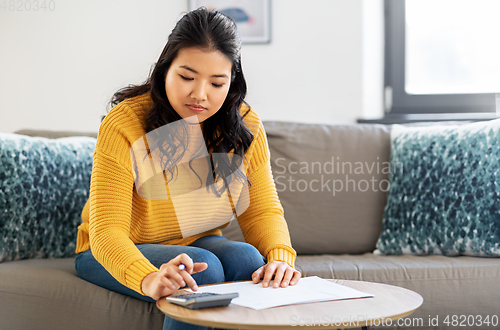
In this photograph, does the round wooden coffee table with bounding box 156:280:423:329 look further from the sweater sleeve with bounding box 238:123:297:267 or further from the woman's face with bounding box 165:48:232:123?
the woman's face with bounding box 165:48:232:123

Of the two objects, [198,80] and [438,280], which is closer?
[198,80]

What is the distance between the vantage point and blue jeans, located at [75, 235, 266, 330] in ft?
2.95

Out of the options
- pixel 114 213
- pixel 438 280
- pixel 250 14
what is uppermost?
pixel 250 14

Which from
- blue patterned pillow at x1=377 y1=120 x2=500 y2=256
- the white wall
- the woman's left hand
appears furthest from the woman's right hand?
the white wall

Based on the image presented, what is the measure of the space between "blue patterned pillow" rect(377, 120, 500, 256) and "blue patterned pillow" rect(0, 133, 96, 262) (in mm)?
1032

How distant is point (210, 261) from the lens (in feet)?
2.97

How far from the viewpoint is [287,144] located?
157 centimetres

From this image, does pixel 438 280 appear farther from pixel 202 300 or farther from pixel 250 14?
pixel 250 14

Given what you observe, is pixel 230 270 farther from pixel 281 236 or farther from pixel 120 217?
pixel 120 217

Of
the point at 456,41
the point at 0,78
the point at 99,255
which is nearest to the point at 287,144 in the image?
the point at 99,255

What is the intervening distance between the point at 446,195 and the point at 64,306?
3.83 feet

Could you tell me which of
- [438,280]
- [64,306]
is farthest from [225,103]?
[438,280]

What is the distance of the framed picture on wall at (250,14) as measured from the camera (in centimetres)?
198

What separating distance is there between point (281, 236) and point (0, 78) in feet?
5.70
